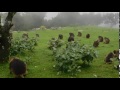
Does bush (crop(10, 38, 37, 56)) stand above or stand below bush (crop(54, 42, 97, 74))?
above

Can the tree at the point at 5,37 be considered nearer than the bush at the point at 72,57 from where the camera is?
No

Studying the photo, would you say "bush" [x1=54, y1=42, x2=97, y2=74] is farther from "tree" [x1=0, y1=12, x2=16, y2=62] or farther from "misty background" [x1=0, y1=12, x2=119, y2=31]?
"misty background" [x1=0, y1=12, x2=119, y2=31]

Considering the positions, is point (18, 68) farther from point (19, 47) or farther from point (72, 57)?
point (19, 47)

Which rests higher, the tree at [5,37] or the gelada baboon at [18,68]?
the tree at [5,37]

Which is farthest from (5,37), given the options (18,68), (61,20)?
(61,20)

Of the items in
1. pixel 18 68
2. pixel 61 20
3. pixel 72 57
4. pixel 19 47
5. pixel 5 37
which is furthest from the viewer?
pixel 61 20

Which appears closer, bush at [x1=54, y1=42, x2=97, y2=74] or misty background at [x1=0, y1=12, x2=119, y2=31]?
bush at [x1=54, y1=42, x2=97, y2=74]

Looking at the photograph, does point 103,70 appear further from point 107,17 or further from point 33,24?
point 107,17

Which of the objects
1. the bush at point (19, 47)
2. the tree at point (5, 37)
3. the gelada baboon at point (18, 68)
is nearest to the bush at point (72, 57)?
the gelada baboon at point (18, 68)

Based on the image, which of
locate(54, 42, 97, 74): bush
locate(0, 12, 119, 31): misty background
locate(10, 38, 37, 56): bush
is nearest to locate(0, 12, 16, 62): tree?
locate(10, 38, 37, 56): bush

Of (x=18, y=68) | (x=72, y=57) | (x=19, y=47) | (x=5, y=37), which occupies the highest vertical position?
(x=5, y=37)

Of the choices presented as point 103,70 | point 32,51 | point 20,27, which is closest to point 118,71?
point 103,70

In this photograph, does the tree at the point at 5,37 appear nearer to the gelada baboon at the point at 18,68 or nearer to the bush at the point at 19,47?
the bush at the point at 19,47

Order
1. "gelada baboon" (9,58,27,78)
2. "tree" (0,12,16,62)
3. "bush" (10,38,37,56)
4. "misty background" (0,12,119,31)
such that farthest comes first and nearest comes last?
"misty background" (0,12,119,31) → "bush" (10,38,37,56) → "tree" (0,12,16,62) → "gelada baboon" (9,58,27,78)
